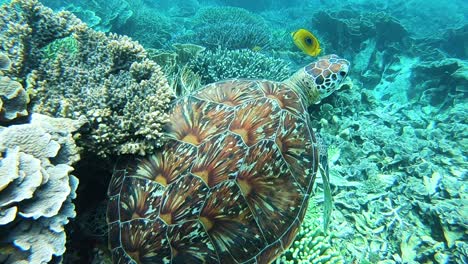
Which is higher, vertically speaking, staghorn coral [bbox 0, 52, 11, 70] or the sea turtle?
staghorn coral [bbox 0, 52, 11, 70]

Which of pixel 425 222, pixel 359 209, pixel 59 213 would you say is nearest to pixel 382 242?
pixel 359 209

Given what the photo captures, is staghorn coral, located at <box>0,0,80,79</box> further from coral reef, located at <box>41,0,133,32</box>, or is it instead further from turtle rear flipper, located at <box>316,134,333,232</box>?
coral reef, located at <box>41,0,133,32</box>

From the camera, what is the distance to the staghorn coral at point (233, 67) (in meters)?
4.11

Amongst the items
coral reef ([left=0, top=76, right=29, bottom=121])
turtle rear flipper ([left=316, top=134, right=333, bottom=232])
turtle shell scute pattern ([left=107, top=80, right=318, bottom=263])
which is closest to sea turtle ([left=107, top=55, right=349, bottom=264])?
turtle shell scute pattern ([left=107, top=80, right=318, bottom=263])

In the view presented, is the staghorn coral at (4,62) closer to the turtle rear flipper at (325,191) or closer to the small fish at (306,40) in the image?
the turtle rear flipper at (325,191)

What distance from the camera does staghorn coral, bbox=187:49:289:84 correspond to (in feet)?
13.5

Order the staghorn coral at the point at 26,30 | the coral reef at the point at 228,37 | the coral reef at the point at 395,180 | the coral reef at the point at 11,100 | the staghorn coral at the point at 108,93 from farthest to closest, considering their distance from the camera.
A: the coral reef at the point at 228,37
the coral reef at the point at 395,180
the staghorn coral at the point at 26,30
the staghorn coral at the point at 108,93
the coral reef at the point at 11,100

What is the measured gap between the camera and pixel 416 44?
26.4ft

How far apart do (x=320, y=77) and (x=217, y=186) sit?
2398mm

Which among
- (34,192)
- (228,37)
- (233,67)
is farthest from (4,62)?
(228,37)

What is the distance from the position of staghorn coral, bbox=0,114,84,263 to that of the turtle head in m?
2.84

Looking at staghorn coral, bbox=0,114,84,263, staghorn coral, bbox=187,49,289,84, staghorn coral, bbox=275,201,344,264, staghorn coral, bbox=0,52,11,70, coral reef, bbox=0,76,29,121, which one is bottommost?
staghorn coral, bbox=275,201,344,264

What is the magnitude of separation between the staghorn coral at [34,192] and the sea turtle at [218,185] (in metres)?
0.47

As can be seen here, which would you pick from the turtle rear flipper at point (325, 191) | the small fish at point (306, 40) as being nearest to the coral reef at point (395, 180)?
the turtle rear flipper at point (325, 191)
